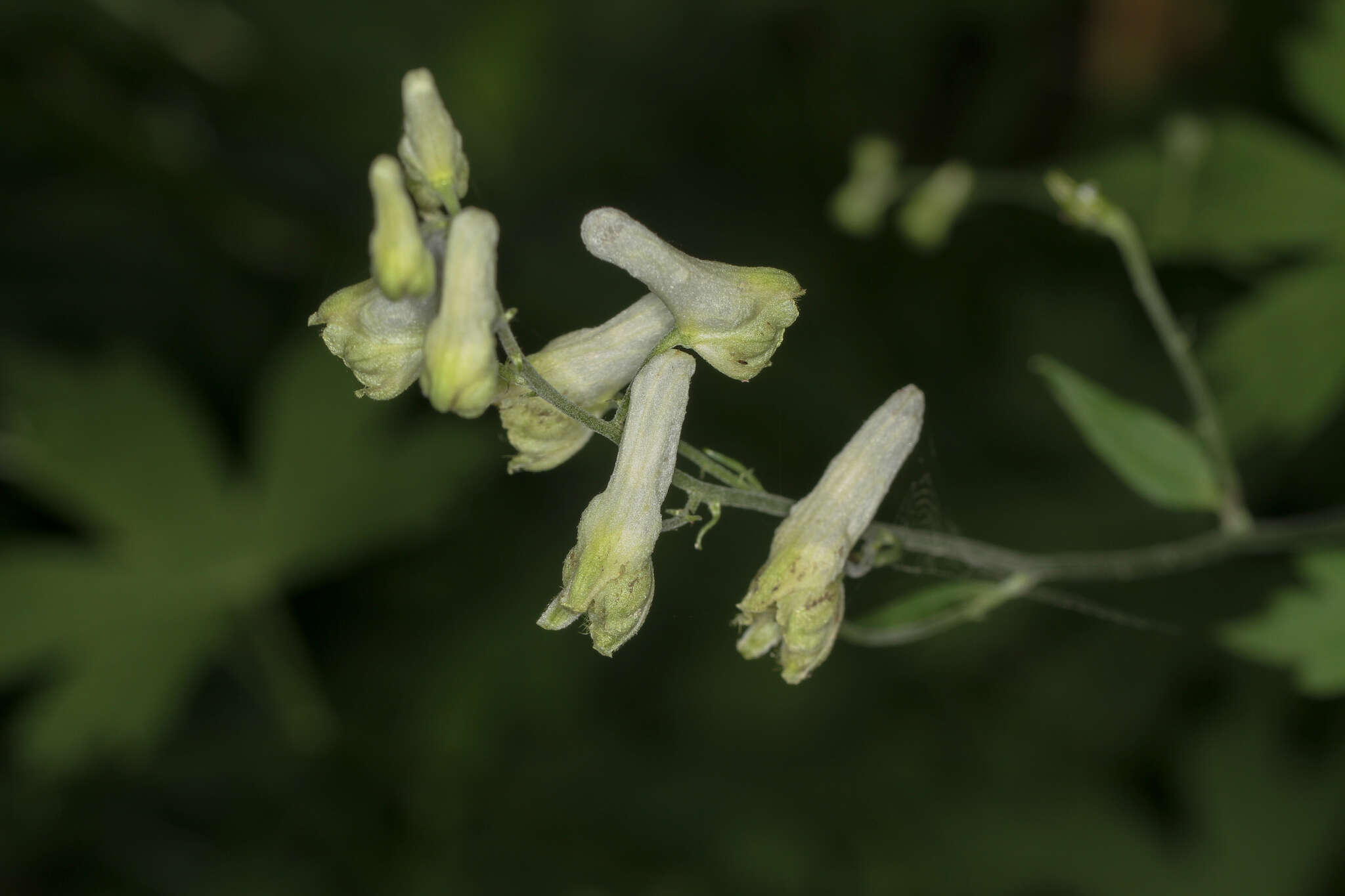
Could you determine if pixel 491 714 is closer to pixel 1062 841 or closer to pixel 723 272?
pixel 1062 841

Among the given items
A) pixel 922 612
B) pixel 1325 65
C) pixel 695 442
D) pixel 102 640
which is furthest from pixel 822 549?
pixel 102 640

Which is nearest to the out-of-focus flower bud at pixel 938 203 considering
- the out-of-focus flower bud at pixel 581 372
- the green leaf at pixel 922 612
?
the green leaf at pixel 922 612

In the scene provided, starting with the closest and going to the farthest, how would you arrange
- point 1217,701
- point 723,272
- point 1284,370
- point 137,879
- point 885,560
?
point 723,272 → point 885,560 → point 1284,370 → point 1217,701 → point 137,879

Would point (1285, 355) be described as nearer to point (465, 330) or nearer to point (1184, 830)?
point (1184, 830)

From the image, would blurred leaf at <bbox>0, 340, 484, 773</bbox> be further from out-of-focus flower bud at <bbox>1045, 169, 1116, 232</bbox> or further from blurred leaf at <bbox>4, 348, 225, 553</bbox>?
out-of-focus flower bud at <bbox>1045, 169, 1116, 232</bbox>

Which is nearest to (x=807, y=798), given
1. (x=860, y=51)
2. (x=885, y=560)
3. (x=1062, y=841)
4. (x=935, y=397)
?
(x=1062, y=841)

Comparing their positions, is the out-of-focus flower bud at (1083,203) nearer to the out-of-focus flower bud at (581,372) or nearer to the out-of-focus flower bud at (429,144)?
the out-of-focus flower bud at (581,372)

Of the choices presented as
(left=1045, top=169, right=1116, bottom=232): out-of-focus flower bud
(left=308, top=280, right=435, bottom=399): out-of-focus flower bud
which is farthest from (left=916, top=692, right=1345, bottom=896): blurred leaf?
(left=308, top=280, right=435, bottom=399): out-of-focus flower bud
